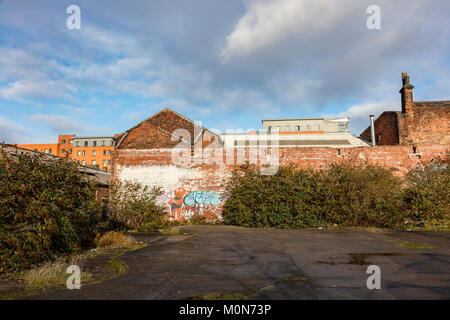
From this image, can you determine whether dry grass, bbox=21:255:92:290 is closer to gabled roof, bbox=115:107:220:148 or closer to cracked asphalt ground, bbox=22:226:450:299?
cracked asphalt ground, bbox=22:226:450:299

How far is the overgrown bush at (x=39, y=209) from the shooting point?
5.64 meters

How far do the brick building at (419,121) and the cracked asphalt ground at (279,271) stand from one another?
511 inches

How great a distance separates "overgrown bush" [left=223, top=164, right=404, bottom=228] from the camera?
11875 millimetres

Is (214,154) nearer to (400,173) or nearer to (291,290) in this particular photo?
(400,173)

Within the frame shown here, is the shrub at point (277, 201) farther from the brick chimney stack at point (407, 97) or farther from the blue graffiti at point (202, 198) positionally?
the brick chimney stack at point (407, 97)

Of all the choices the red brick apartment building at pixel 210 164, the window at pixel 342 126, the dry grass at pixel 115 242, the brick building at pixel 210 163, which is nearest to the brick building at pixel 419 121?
the red brick apartment building at pixel 210 164

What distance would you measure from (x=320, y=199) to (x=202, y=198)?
18.4 ft

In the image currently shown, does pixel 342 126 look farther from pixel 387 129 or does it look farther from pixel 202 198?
pixel 202 198

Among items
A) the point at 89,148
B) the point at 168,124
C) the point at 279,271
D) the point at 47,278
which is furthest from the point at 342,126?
the point at 89,148

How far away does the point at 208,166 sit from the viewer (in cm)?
1495

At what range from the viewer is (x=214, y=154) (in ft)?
49.0

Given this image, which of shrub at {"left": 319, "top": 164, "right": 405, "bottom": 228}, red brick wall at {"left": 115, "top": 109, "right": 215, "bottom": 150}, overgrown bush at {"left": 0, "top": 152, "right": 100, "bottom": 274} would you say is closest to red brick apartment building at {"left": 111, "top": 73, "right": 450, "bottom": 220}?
shrub at {"left": 319, "top": 164, "right": 405, "bottom": 228}

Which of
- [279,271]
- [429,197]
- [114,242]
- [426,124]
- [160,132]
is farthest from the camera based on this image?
[426,124]
